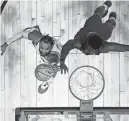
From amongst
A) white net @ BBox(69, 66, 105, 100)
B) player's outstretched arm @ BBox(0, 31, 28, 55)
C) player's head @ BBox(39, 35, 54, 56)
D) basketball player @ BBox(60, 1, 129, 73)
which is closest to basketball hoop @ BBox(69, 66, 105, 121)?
white net @ BBox(69, 66, 105, 100)

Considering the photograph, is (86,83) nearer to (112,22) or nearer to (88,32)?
(88,32)

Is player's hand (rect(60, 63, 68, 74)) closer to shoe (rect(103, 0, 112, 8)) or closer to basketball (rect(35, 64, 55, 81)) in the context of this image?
basketball (rect(35, 64, 55, 81))

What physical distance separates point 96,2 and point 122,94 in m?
0.75

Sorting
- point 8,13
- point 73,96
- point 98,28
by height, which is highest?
point 8,13

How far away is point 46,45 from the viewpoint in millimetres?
2121

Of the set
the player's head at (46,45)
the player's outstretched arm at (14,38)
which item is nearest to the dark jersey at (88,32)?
the player's head at (46,45)

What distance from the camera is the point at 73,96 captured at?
2102mm

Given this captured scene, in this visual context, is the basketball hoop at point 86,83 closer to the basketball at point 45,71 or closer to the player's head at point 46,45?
the basketball at point 45,71

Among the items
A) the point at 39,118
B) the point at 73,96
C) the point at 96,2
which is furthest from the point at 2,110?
the point at 96,2

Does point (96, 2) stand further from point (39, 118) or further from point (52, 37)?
point (39, 118)

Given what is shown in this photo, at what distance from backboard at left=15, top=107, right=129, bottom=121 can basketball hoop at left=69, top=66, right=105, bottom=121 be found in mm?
181

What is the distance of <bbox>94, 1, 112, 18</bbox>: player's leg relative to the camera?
2.09m

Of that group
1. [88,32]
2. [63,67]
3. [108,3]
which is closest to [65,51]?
[63,67]

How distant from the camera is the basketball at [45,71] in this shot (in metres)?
2.11
